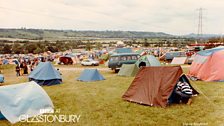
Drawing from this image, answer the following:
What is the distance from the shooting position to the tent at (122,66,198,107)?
10.5 m

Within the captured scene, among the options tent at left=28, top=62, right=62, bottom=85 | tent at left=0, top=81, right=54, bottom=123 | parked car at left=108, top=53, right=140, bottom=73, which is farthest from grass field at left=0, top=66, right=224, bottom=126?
parked car at left=108, top=53, right=140, bottom=73

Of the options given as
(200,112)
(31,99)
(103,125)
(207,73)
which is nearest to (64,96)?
(31,99)

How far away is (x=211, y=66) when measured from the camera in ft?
55.1

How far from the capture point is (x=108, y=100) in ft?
38.9

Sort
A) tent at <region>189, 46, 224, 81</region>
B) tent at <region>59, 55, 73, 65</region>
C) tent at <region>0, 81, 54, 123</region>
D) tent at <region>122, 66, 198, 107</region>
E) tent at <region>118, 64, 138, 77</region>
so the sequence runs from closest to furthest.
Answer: tent at <region>0, 81, 54, 123</region> < tent at <region>122, 66, 198, 107</region> < tent at <region>189, 46, 224, 81</region> < tent at <region>118, 64, 138, 77</region> < tent at <region>59, 55, 73, 65</region>

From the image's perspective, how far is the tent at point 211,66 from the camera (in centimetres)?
1645

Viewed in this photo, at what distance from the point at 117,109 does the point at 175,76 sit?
268 cm

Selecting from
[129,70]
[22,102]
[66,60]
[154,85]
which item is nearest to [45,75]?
[129,70]

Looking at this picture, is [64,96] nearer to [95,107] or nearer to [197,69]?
[95,107]

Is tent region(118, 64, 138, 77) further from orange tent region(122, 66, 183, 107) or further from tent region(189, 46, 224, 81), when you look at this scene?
orange tent region(122, 66, 183, 107)

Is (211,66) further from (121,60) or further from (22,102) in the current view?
(22,102)

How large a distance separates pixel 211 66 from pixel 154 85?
735 cm

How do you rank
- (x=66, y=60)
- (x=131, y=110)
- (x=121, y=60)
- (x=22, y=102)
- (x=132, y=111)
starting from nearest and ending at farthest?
(x=22, y=102)
(x=132, y=111)
(x=131, y=110)
(x=121, y=60)
(x=66, y=60)

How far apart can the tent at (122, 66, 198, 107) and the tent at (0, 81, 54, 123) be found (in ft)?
11.5
